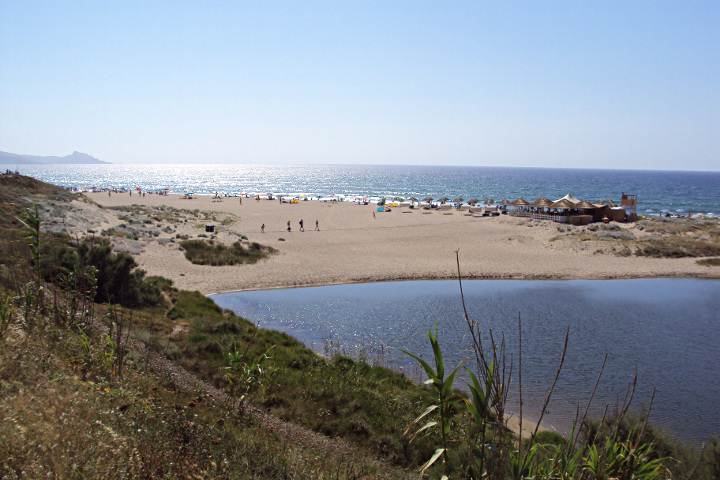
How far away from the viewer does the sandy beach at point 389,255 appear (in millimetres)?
21656

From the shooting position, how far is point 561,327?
1534 centimetres

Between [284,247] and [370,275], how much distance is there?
819 centimetres

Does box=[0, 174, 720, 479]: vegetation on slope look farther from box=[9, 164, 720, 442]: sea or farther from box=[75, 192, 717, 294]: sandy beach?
box=[75, 192, 717, 294]: sandy beach

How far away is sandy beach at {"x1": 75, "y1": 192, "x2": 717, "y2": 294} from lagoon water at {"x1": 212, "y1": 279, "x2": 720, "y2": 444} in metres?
1.30

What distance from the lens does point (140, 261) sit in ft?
68.8

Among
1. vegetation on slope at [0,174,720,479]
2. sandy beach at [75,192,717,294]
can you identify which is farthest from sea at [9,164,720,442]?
vegetation on slope at [0,174,720,479]

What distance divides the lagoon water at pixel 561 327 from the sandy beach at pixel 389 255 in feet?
4.26

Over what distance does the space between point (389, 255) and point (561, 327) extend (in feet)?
43.3

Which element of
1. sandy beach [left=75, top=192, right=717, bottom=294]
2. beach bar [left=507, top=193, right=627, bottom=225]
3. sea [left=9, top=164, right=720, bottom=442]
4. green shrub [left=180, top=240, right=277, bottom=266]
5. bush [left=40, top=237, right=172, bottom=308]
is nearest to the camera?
sea [left=9, top=164, right=720, bottom=442]

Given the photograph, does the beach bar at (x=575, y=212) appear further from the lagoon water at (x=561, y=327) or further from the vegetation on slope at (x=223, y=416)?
the vegetation on slope at (x=223, y=416)

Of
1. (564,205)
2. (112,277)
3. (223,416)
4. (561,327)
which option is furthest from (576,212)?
(223,416)

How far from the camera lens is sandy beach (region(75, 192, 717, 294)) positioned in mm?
21656

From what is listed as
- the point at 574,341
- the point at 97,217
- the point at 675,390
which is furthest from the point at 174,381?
the point at 97,217

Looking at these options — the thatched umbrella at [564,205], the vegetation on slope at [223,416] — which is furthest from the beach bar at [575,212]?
the vegetation on slope at [223,416]
